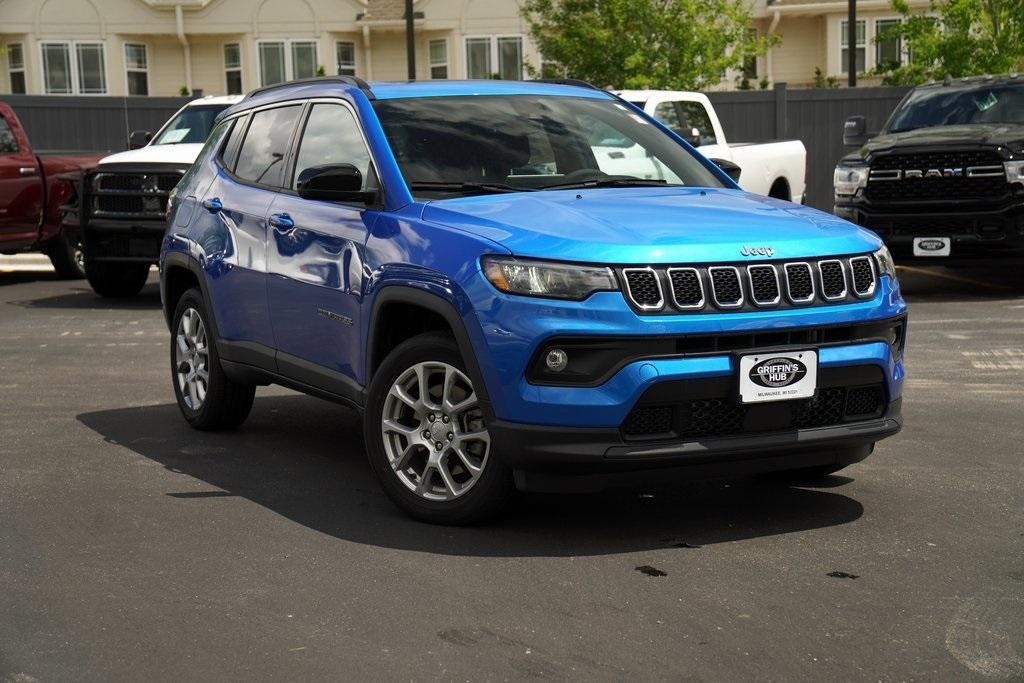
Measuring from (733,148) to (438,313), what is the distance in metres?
13.0

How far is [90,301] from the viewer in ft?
53.8

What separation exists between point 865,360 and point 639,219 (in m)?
1.00

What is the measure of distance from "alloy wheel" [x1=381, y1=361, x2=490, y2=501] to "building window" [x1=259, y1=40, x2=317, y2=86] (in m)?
38.0

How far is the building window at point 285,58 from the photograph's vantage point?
1710 inches

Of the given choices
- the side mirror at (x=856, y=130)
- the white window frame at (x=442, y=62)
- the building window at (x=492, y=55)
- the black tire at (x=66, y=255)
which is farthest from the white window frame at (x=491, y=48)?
the side mirror at (x=856, y=130)

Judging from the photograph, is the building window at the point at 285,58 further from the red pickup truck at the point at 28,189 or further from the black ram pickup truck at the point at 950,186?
the black ram pickup truck at the point at 950,186

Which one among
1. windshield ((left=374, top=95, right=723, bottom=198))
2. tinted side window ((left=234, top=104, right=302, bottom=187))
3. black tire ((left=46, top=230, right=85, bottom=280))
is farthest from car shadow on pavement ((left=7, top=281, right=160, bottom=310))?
windshield ((left=374, top=95, right=723, bottom=198))

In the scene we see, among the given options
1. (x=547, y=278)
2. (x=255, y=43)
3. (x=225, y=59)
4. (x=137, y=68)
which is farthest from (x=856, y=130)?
(x=137, y=68)

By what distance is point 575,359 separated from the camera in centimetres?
574

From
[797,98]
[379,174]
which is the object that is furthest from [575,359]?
[797,98]

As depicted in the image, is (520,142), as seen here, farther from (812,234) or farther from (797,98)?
(797,98)

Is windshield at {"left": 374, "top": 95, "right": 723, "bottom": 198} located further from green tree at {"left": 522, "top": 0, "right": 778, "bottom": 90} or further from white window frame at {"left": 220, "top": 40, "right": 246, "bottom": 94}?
white window frame at {"left": 220, "top": 40, "right": 246, "bottom": 94}

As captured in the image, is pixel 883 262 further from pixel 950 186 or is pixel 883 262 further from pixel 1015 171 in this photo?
pixel 950 186

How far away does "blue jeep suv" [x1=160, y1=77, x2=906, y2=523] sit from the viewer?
18.8ft
